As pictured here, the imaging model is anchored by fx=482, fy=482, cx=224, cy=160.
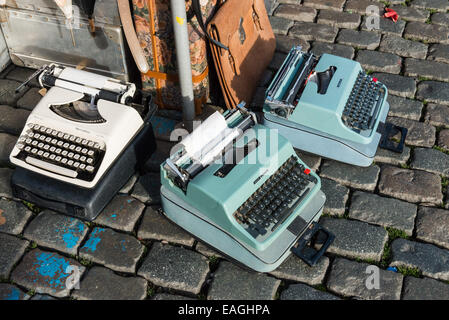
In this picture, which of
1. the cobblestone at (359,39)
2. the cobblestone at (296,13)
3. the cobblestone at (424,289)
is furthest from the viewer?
the cobblestone at (296,13)

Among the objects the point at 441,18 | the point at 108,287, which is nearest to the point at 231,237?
the point at 108,287

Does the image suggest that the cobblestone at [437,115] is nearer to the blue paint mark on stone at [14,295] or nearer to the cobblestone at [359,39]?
the cobblestone at [359,39]

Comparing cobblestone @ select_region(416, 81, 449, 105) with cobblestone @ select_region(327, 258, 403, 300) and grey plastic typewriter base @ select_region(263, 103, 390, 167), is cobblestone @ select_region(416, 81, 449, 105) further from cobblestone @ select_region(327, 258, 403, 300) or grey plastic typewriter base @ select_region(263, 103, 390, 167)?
cobblestone @ select_region(327, 258, 403, 300)

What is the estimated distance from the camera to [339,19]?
6914mm

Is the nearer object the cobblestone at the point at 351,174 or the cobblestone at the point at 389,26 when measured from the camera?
the cobblestone at the point at 351,174

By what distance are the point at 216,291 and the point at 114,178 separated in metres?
1.46

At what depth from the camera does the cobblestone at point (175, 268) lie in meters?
4.27

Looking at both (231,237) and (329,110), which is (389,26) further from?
(231,237)

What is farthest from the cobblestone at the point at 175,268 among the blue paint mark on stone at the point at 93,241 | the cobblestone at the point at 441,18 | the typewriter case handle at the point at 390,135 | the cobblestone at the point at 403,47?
the cobblestone at the point at 441,18

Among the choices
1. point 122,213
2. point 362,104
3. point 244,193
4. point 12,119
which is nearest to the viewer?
point 244,193

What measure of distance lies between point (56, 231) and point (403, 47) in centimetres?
496

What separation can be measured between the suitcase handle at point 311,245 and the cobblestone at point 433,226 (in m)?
0.91

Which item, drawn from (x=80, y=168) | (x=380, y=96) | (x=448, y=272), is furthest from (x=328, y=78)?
(x=80, y=168)

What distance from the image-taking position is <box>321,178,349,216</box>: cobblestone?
189 inches
